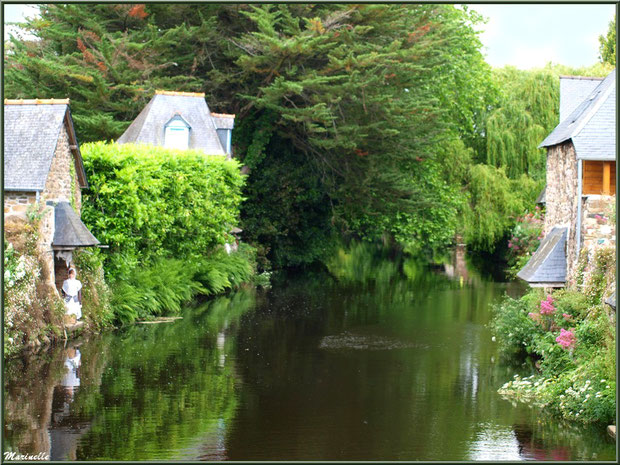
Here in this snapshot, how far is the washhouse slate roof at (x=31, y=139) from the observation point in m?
18.4

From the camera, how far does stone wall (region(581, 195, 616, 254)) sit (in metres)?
15.5

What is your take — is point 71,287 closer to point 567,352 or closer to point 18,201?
point 18,201

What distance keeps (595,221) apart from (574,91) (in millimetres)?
5716

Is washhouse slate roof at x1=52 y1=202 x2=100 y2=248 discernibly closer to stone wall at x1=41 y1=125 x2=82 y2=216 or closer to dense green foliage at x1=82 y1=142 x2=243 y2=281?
stone wall at x1=41 y1=125 x2=82 y2=216

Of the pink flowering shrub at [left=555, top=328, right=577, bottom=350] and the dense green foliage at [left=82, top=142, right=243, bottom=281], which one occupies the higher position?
the dense green foliage at [left=82, top=142, right=243, bottom=281]

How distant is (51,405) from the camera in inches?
530

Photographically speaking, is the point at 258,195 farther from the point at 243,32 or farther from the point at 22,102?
the point at 22,102

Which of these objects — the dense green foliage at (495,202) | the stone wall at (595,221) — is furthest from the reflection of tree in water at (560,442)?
the dense green foliage at (495,202)

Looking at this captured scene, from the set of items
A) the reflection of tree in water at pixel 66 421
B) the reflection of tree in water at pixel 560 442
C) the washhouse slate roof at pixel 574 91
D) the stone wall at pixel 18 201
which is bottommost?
the reflection of tree in water at pixel 560 442

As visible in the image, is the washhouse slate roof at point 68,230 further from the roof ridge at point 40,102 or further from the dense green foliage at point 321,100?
the dense green foliage at point 321,100

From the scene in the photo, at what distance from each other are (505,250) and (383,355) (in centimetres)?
2484

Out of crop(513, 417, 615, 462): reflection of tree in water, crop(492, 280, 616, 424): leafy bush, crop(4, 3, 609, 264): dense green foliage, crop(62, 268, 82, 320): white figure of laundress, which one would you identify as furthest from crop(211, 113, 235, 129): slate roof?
crop(513, 417, 615, 462): reflection of tree in water

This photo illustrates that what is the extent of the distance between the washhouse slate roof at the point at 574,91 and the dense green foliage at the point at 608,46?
1336 inches

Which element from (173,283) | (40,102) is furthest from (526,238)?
(40,102)
